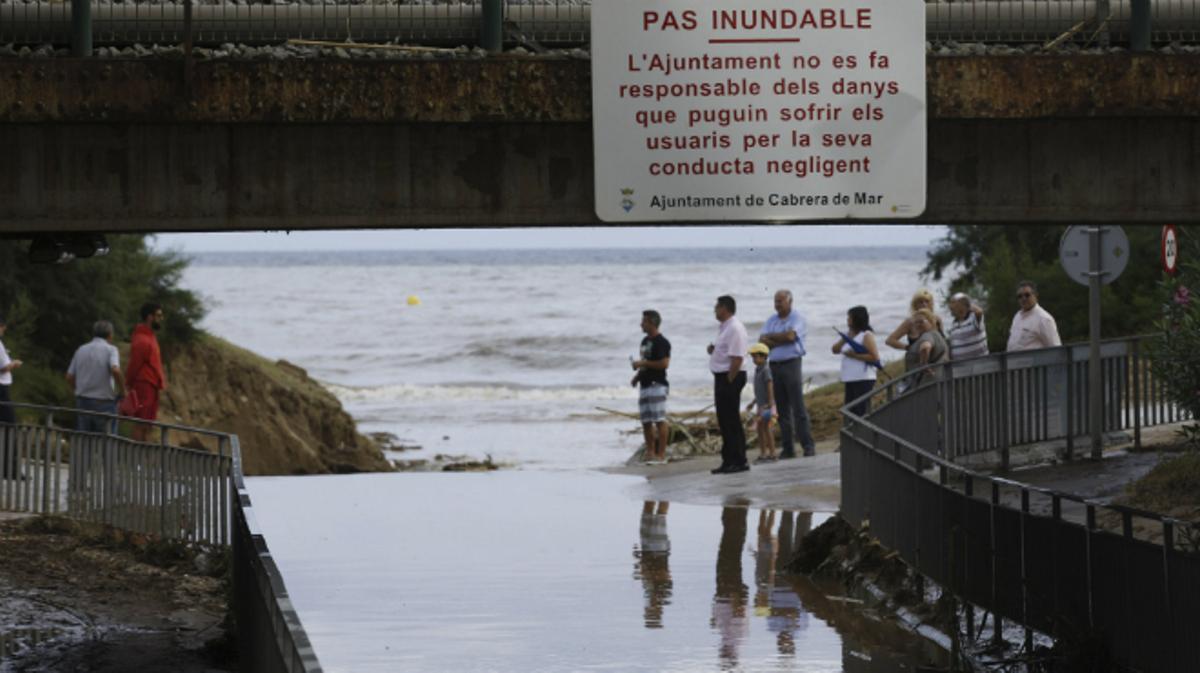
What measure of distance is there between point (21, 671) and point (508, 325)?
67.7m

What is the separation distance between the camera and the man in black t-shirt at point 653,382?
23.4 metres

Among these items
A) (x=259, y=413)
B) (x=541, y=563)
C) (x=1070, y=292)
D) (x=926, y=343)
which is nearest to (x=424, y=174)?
(x=541, y=563)

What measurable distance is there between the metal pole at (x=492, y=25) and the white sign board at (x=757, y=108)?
26.2 inches

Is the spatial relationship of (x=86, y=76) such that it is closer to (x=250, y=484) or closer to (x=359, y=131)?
(x=359, y=131)

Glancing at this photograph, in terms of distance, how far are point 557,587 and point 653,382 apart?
29.5ft

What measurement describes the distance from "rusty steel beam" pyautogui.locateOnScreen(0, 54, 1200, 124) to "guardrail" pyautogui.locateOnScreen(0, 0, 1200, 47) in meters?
0.44

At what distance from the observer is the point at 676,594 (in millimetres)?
14680

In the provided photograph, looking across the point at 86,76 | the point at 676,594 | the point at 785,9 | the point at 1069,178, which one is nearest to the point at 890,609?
the point at 676,594

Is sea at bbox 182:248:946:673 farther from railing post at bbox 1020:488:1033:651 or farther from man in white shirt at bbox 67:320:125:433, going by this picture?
man in white shirt at bbox 67:320:125:433

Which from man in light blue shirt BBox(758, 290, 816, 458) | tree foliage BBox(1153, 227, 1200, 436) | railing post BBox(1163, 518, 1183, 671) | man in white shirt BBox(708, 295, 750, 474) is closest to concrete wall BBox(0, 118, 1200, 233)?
railing post BBox(1163, 518, 1183, 671)

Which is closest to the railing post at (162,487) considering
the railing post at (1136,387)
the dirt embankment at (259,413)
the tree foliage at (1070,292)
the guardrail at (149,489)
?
the guardrail at (149,489)

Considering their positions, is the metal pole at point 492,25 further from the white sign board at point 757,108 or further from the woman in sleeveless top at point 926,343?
the woman in sleeveless top at point 926,343

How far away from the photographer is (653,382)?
78.1 feet

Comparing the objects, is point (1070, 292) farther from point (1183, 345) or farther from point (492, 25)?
point (492, 25)
